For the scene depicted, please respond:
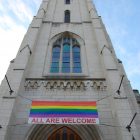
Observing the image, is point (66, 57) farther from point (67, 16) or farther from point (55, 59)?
point (67, 16)

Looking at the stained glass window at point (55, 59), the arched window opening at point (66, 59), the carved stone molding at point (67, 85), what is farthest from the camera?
the arched window opening at point (66, 59)

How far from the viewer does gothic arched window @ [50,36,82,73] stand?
14.2 m

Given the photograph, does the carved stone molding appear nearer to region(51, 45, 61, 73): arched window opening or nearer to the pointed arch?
the pointed arch

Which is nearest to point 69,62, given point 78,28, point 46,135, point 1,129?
point 78,28

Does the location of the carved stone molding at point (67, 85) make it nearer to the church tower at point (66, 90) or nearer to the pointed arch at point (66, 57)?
the church tower at point (66, 90)

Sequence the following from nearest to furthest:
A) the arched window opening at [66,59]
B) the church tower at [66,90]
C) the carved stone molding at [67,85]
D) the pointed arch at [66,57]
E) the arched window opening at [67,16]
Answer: the church tower at [66,90]
the carved stone molding at [67,85]
the pointed arch at [66,57]
the arched window opening at [66,59]
the arched window opening at [67,16]

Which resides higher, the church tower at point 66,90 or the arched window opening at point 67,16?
the arched window opening at point 67,16

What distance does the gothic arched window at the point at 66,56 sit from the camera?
1417cm

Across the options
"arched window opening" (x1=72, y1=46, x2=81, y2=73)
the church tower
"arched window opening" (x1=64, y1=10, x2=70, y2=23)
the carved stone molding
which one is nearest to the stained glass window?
the church tower

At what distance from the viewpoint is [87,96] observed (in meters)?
11.6

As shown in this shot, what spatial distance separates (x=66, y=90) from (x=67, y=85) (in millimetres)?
332

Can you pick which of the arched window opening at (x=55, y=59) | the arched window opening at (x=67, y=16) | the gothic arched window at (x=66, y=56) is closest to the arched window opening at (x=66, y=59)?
the gothic arched window at (x=66, y=56)

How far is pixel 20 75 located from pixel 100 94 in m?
4.21

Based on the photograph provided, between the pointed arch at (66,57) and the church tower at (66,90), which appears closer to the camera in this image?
the church tower at (66,90)
